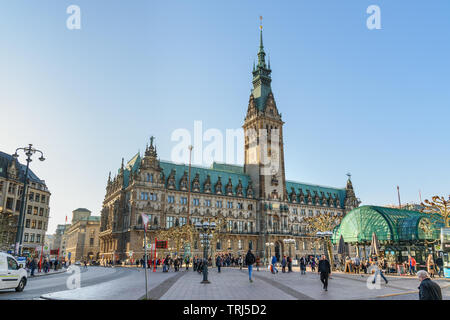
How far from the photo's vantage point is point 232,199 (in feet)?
281

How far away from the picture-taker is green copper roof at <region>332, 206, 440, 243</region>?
3650 cm

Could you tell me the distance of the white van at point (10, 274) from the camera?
16.7 metres

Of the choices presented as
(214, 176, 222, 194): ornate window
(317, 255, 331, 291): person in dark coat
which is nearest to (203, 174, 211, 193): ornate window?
(214, 176, 222, 194): ornate window

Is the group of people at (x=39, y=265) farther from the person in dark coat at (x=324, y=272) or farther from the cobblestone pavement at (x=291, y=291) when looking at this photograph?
the person in dark coat at (x=324, y=272)

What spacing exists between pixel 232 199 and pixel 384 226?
49617 millimetres

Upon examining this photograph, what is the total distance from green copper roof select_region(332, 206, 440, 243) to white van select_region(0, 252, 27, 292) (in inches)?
1438

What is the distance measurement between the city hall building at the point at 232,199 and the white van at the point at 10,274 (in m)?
48.3

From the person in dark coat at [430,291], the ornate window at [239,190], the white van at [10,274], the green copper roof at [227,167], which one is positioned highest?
the green copper roof at [227,167]

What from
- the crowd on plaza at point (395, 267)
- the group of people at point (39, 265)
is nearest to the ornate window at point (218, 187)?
the group of people at point (39, 265)

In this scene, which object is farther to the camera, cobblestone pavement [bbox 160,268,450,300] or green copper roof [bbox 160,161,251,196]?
green copper roof [bbox 160,161,251,196]

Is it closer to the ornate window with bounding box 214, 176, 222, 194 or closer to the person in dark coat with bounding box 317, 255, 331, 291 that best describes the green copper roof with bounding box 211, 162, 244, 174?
the ornate window with bounding box 214, 176, 222, 194

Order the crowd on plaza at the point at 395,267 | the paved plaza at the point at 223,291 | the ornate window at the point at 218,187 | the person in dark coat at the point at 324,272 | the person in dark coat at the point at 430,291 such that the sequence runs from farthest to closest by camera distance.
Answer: the ornate window at the point at 218,187, the crowd on plaza at the point at 395,267, the person in dark coat at the point at 324,272, the paved plaza at the point at 223,291, the person in dark coat at the point at 430,291

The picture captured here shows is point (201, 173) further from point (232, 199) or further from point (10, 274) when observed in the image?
point (10, 274)
